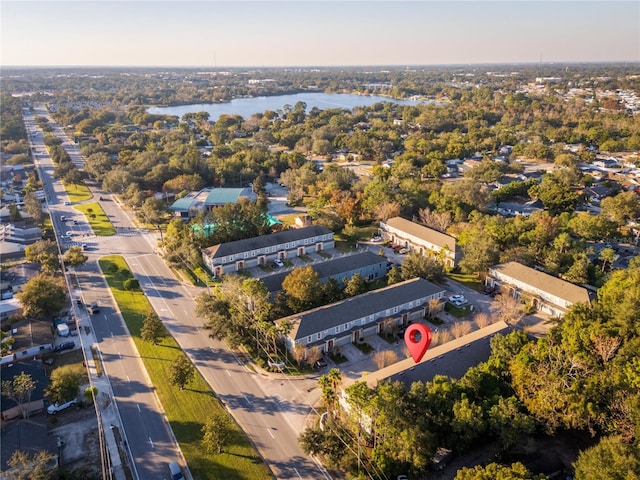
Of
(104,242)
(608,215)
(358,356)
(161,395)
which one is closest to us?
Answer: (161,395)

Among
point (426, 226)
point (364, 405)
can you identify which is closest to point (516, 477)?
point (364, 405)

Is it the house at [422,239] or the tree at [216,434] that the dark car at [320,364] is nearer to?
the tree at [216,434]

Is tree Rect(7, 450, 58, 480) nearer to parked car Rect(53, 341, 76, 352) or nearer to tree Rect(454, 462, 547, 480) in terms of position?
parked car Rect(53, 341, 76, 352)

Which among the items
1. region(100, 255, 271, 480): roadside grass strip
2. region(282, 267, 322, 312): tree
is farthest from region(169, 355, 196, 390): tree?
region(282, 267, 322, 312): tree

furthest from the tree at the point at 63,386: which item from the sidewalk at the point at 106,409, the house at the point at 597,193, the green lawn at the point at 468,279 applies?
the house at the point at 597,193

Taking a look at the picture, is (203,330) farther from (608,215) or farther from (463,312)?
(608,215)

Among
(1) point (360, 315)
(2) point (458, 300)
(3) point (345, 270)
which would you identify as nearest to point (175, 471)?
(1) point (360, 315)
